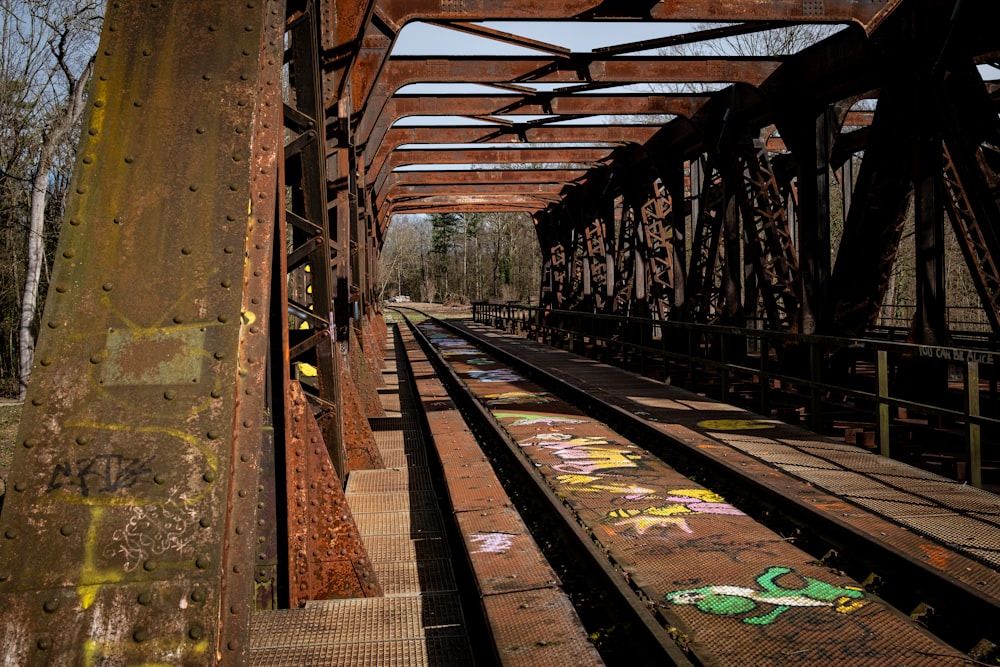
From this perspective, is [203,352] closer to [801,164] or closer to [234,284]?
[234,284]

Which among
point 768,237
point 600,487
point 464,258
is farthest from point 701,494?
point 464,258

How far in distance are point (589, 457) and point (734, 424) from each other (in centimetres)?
234

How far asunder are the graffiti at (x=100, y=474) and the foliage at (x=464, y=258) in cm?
6527

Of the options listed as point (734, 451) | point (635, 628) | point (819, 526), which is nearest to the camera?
point (635, 628)

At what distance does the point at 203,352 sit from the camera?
233 centimetres

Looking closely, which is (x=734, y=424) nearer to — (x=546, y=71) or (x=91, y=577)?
(x=546, y=71)

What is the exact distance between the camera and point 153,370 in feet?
7.57

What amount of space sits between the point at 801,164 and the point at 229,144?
34.7ft

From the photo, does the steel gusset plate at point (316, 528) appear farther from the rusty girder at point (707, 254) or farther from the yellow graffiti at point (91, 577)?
the rusty girder at point (707, 254)

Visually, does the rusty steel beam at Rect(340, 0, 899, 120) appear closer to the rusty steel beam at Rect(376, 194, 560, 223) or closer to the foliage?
the rusty steel beam at Rect(376, 194, 560, 223)

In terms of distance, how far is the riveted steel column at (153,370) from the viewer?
209 centimetres

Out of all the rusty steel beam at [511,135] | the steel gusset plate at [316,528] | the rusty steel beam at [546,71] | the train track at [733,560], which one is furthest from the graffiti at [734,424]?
the rusty steel beam at [511,135]

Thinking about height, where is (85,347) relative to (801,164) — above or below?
below

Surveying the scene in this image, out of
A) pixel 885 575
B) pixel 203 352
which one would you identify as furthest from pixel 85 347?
pixel 885 575
